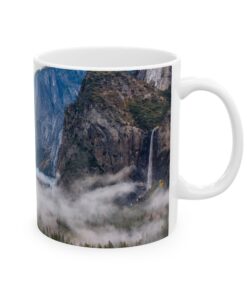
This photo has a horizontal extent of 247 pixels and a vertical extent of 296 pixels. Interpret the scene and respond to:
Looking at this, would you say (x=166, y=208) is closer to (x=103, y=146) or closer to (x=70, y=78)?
(x=103, y=146)

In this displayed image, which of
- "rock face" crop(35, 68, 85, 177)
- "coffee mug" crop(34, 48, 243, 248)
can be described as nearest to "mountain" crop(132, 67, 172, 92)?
"coffee mug" crop(34, 48, 243, 248)

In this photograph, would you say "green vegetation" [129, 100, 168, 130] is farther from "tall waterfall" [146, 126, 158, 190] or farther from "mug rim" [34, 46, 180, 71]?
"mug rim" [34, 46, 180, 71]

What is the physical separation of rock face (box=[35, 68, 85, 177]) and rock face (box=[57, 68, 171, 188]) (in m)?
0.01

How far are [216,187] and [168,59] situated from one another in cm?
29

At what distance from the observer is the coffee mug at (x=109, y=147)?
1.85m

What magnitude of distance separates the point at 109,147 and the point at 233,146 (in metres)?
0.29

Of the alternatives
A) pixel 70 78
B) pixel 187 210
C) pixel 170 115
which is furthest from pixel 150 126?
pixel 187 210

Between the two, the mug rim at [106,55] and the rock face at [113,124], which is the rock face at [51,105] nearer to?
the rock face at [113,124]

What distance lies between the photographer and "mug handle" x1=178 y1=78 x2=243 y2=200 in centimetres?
195

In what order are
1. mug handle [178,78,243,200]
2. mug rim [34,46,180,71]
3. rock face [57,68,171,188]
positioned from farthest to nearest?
mug rim [34,46,180,71] → mug handle [178,78,243,200] → rock face [57,68,171,188]

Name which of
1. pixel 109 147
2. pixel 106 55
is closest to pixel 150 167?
pixel 109 147

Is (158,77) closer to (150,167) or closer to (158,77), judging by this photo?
(158,77)

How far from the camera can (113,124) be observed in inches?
72.9

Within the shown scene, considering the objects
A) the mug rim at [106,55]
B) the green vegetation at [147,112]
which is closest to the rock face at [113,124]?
the green vegetation at [147,112]
